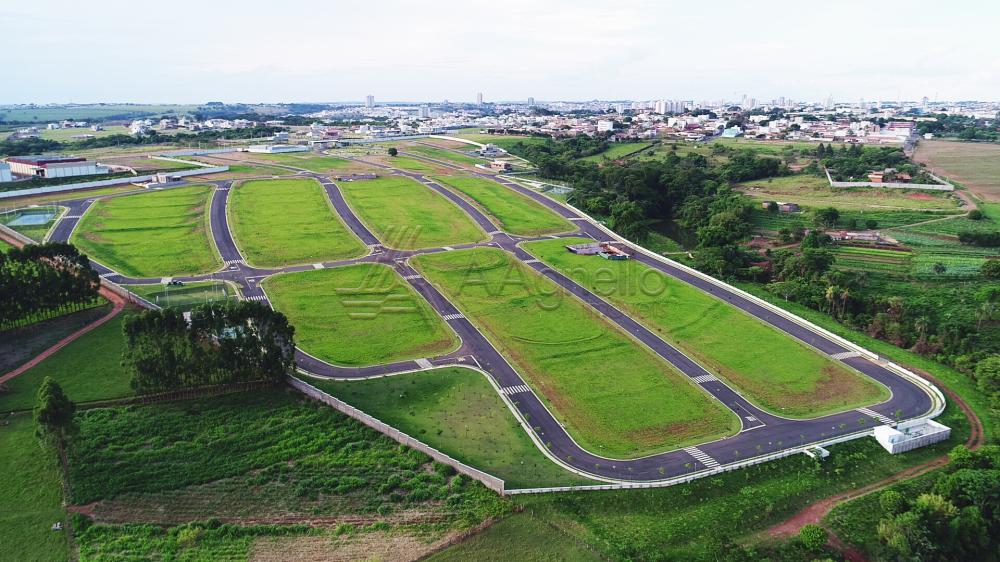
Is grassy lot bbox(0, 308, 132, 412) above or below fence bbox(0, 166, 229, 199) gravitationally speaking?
below

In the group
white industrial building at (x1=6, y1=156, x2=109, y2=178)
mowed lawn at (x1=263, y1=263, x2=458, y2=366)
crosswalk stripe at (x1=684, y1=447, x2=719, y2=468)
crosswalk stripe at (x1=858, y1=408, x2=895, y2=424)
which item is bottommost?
crosswalk stripe at (x1=858, y1=408, x2=895, y2=424)

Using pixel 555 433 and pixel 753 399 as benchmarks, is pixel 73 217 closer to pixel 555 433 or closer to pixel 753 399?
pixel 555 433

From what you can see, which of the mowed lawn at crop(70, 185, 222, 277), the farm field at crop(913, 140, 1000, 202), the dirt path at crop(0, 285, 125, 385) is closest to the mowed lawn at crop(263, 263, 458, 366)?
the dirt path at crop(0, 285, 125, 385)

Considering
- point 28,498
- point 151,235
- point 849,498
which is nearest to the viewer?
point 28,498

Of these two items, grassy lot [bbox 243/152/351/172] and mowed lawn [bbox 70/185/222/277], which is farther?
grassy lot [bbox 243/152/351/172]

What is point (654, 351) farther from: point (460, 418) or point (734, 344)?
point (460, 418)

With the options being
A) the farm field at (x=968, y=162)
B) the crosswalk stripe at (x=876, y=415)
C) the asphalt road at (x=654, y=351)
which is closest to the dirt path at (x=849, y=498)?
the asphalt road at (x=654, y=351)

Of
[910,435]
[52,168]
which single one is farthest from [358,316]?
[52,168]

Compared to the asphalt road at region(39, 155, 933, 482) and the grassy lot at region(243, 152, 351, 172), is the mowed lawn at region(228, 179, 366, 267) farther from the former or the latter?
the grassy lot at region(243, 152, 351, 172)
